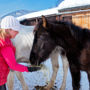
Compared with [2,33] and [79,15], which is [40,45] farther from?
[79,15]

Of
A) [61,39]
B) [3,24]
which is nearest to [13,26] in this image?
[3,24]

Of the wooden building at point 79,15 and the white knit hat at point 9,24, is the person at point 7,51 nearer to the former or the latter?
the white knit hat at point 9,24

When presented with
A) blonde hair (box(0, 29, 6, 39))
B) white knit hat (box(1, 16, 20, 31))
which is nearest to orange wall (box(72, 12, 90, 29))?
white knit hat (box(1, 16, 20, 31))

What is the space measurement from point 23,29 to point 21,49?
1.75 ft

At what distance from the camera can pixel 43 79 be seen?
3.69 m

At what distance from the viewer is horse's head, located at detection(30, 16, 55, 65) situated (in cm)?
190

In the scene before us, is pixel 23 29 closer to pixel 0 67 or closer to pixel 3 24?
pixel 3 24

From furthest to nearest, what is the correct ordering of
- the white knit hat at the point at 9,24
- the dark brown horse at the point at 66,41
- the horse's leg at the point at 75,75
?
the horse's leg at the point at 75,75 < the dark brown horse at the point at 66,41 < the white knit hat at the point at 9,24

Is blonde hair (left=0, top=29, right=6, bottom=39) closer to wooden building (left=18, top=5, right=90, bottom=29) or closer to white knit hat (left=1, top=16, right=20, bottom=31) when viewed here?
white knit hat (left=1, top=16, right=20, bottom=31)

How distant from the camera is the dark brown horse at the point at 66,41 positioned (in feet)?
6.16

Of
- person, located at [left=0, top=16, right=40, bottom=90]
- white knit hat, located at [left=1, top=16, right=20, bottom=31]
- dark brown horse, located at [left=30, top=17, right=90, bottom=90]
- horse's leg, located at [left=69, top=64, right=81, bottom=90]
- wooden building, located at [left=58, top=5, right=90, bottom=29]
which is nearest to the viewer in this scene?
person, located at [left=0, top=16, right=40, bottom=90]

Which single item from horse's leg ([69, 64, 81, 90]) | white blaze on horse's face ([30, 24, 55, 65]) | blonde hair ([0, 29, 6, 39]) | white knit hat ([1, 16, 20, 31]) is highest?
white knit hat ([1, 16, 20, 31])

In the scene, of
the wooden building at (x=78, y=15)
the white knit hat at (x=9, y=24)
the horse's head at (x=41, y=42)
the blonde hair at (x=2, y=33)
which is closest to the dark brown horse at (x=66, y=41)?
the horse's head at (x=41, y=42)

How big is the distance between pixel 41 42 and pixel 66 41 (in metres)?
0.42
